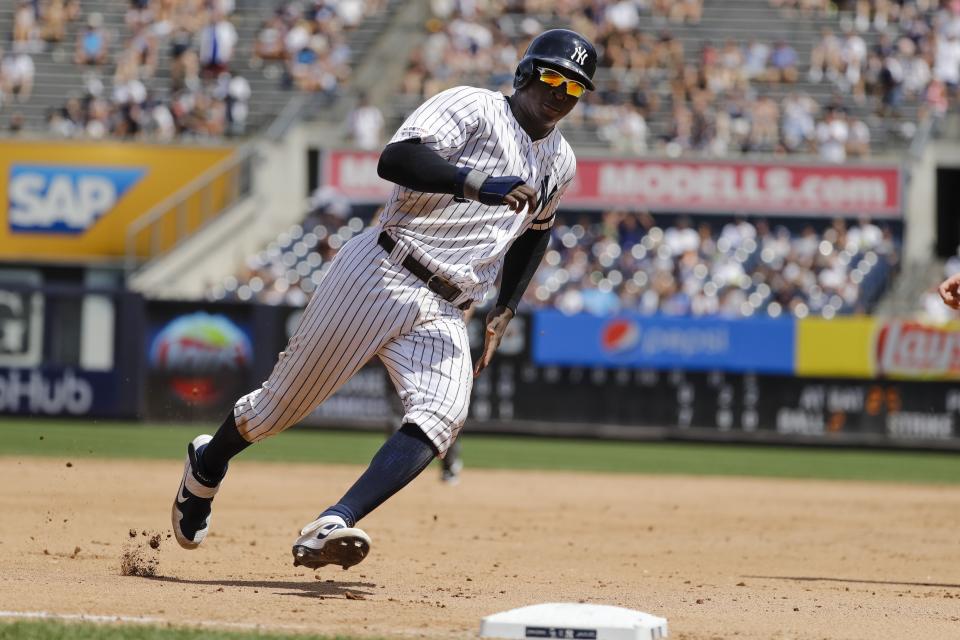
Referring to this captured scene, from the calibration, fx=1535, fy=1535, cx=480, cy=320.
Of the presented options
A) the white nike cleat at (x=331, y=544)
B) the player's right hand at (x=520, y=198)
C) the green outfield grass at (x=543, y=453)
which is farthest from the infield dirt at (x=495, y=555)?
the green outfield grass at (x=543, y=453)

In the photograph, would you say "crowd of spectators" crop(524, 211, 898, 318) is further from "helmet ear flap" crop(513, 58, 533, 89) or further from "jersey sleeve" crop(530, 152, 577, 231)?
"helmet ear flap" crop(513, 58, 533, 89)

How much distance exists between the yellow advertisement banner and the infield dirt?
5490 mm

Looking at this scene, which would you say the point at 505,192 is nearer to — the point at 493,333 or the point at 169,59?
the point at 493,333

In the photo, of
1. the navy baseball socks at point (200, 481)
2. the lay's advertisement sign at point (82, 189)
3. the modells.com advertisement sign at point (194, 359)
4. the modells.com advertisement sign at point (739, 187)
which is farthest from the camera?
the lay's advertisement sign at point (82, 189)

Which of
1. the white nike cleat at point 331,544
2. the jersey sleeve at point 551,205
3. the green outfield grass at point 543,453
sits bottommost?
the green outfield grass at point 543,453

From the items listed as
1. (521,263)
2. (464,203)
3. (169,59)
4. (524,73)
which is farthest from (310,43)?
(464,203)

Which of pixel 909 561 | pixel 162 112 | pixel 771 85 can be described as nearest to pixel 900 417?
pixel 771 85

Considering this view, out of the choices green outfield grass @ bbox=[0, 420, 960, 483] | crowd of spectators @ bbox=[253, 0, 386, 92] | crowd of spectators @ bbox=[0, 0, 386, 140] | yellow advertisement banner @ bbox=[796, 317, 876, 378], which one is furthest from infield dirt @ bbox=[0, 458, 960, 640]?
crowd of spectators @ bbox=[253, 0, 386, 92]

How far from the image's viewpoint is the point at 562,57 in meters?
5.63

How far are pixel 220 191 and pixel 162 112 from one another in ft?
6.68

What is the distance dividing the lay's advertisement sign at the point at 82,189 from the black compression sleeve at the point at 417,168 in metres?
19.5

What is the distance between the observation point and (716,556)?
8.20 meters

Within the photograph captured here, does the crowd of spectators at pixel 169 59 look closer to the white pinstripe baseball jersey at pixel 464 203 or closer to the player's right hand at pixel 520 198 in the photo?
the white pinstripe baseball jersey at pixel 464 203

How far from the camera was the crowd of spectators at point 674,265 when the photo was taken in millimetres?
21219
